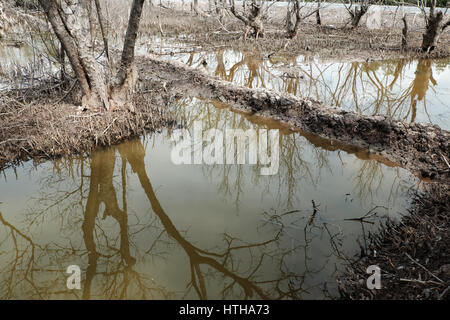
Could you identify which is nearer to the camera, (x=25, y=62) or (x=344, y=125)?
(x=344, y=125)

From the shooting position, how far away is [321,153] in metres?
5.85

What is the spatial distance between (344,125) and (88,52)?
573 centimetres

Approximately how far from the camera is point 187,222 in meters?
4.10

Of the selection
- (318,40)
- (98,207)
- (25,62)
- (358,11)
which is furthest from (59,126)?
(358,11)

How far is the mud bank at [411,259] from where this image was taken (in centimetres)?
276

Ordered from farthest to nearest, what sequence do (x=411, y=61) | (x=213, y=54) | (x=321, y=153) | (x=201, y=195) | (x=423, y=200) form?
1. (x=213, y=54)
2. (x=411, y=61)
3. (x=321, y=153)
4. (x=201, y=195)
5. (x=423, y=200)

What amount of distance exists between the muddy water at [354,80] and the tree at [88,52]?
4.00 meters

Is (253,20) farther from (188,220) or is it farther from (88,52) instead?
(188,220)

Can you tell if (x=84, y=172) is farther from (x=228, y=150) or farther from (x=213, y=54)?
(x=213, y=54)

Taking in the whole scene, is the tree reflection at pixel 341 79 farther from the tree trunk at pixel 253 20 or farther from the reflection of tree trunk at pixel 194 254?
the reflection of tree trunk at pixel 194 254

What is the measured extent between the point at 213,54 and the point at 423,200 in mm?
11298

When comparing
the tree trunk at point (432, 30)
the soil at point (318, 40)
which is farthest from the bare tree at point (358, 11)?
the tree trunk at point (432, 30)

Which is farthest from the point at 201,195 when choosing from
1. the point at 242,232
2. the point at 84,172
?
the point at 84,172
